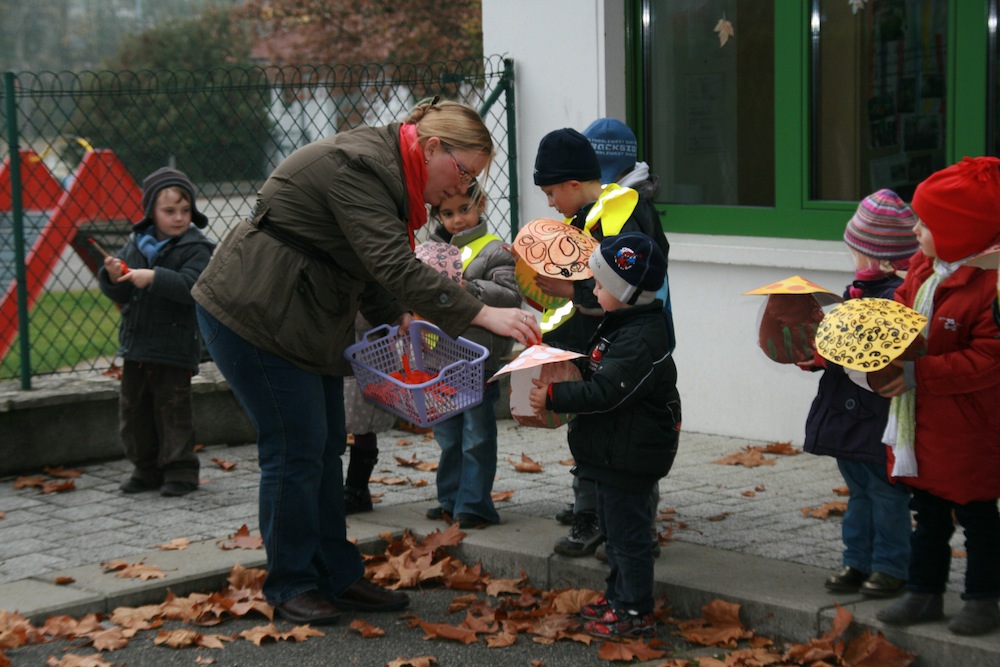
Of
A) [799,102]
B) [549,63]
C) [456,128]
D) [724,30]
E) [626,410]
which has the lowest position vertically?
[626,410]

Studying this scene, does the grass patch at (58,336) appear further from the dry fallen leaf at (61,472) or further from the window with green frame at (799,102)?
the window with green frame at (799,102)

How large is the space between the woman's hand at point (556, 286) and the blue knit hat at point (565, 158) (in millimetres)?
518

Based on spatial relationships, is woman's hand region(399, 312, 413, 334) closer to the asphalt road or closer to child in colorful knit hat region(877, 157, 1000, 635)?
the asphalt road

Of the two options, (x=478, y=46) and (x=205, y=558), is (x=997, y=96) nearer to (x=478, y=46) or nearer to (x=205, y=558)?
(x=205, y=558)

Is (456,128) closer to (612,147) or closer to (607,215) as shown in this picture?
(607,215)

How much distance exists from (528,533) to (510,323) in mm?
1677

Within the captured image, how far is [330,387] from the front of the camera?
5.02 meters

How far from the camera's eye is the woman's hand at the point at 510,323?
14.5ft

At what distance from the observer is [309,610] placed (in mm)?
4887

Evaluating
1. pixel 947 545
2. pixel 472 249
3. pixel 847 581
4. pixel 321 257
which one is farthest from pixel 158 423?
pixel 947 545

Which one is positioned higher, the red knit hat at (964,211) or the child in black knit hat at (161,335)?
the red knit hat at (964,211)

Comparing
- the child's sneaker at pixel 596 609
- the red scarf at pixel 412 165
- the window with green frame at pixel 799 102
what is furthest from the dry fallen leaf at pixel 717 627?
the window with green frame at pixel 799 102

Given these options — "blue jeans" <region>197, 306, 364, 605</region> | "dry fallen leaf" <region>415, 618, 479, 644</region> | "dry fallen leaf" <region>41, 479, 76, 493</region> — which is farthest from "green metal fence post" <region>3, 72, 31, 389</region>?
"dry fallen leaf" <region>415, 618, 479, 644</region>

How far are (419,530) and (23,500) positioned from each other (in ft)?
7.70
